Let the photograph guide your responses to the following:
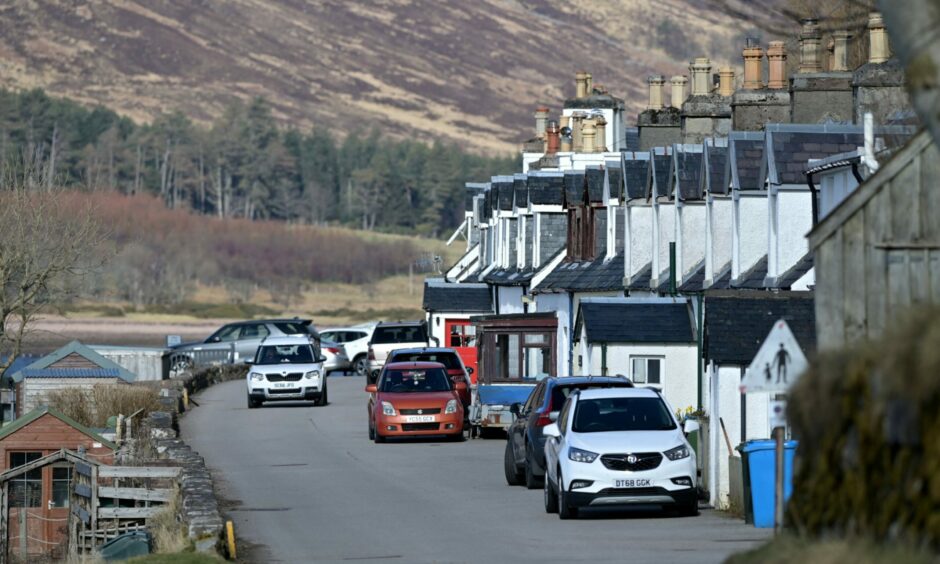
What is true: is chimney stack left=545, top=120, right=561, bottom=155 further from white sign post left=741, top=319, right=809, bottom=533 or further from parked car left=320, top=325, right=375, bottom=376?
white sign post left=741, top=319, right=809, bottom=533

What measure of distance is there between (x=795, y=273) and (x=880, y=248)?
460 inches

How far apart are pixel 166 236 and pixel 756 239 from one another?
474 feet

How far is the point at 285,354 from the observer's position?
46.6 meters

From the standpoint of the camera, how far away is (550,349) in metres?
38.7

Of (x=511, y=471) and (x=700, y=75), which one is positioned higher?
(x=700, y=75)

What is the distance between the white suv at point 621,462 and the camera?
20672mm

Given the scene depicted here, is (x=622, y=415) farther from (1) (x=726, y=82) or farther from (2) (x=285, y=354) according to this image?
(2) (x=285, y=354)

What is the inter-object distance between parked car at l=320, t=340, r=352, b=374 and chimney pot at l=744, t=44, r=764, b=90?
31798 millimetres

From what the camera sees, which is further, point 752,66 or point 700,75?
point 700,75

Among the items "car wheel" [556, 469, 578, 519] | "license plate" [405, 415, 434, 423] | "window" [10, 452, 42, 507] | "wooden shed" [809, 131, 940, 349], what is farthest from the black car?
"window" [10, 452, 42, 507]

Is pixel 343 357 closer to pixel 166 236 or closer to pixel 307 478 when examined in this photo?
pixel 307 478

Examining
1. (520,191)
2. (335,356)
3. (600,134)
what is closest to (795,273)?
(520,191)

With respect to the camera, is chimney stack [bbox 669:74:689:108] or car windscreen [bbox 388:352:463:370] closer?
car windscreen [bbox 388:352:463:370]

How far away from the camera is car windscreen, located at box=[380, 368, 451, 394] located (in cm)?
3541
